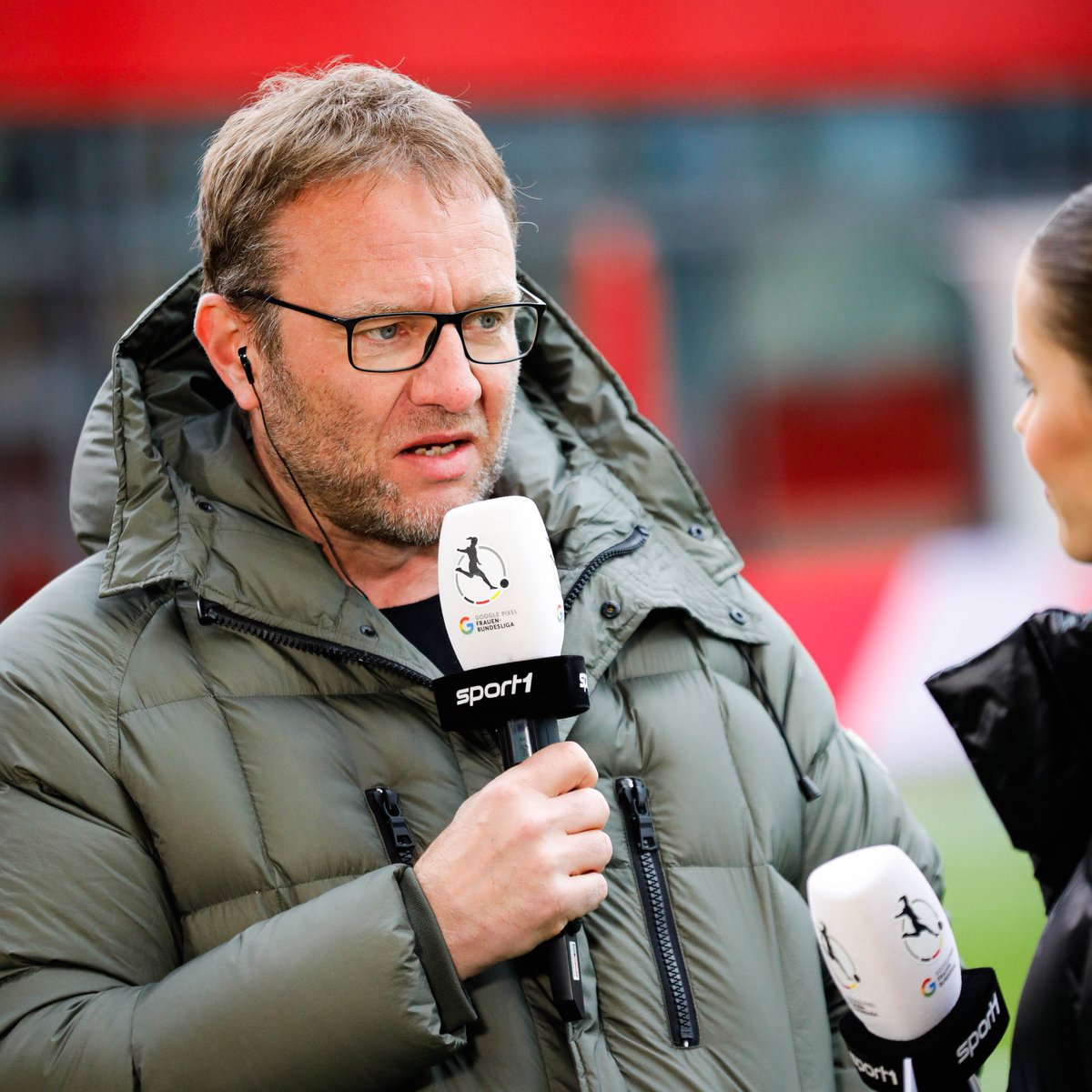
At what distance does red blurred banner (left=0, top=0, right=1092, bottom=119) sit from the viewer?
8227 millimetres

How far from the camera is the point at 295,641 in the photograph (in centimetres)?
180

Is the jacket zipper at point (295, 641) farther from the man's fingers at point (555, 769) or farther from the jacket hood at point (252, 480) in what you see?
the man's fingers at point (555, 769)

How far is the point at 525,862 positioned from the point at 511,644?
0.76 ft

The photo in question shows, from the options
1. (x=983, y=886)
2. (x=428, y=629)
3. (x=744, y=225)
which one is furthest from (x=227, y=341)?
(x=744, y=225)

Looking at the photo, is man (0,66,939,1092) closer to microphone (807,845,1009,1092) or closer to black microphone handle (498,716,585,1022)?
black microphone handle (498,716,585,1022)

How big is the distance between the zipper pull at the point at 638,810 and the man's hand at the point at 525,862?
221 millimetres

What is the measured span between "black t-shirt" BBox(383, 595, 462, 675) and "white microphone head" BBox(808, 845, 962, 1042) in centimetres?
64

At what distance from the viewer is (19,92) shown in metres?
8.15

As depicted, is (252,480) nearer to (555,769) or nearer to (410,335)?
(410,335)

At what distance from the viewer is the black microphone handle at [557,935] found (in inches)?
62.7

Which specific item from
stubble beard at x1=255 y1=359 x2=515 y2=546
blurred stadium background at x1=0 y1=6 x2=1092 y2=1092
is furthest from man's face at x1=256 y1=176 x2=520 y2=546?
blurred stadium background at x1=0 y1=6 x2=1092 y2=1092

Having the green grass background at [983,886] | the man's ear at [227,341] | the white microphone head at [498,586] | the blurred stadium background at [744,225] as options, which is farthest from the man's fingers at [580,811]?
the blurred stadium background at [744,225]

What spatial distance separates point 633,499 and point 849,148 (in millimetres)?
8432

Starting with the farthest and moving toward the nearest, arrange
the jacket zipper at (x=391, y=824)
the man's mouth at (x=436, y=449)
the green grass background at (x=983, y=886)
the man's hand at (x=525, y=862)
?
the green grass background at (x=983, y=886) < the man's mouth at (x=436, y=449) < the jacket zipper at (x=391, y=824) < the man's hand at (x=525, y=862)
